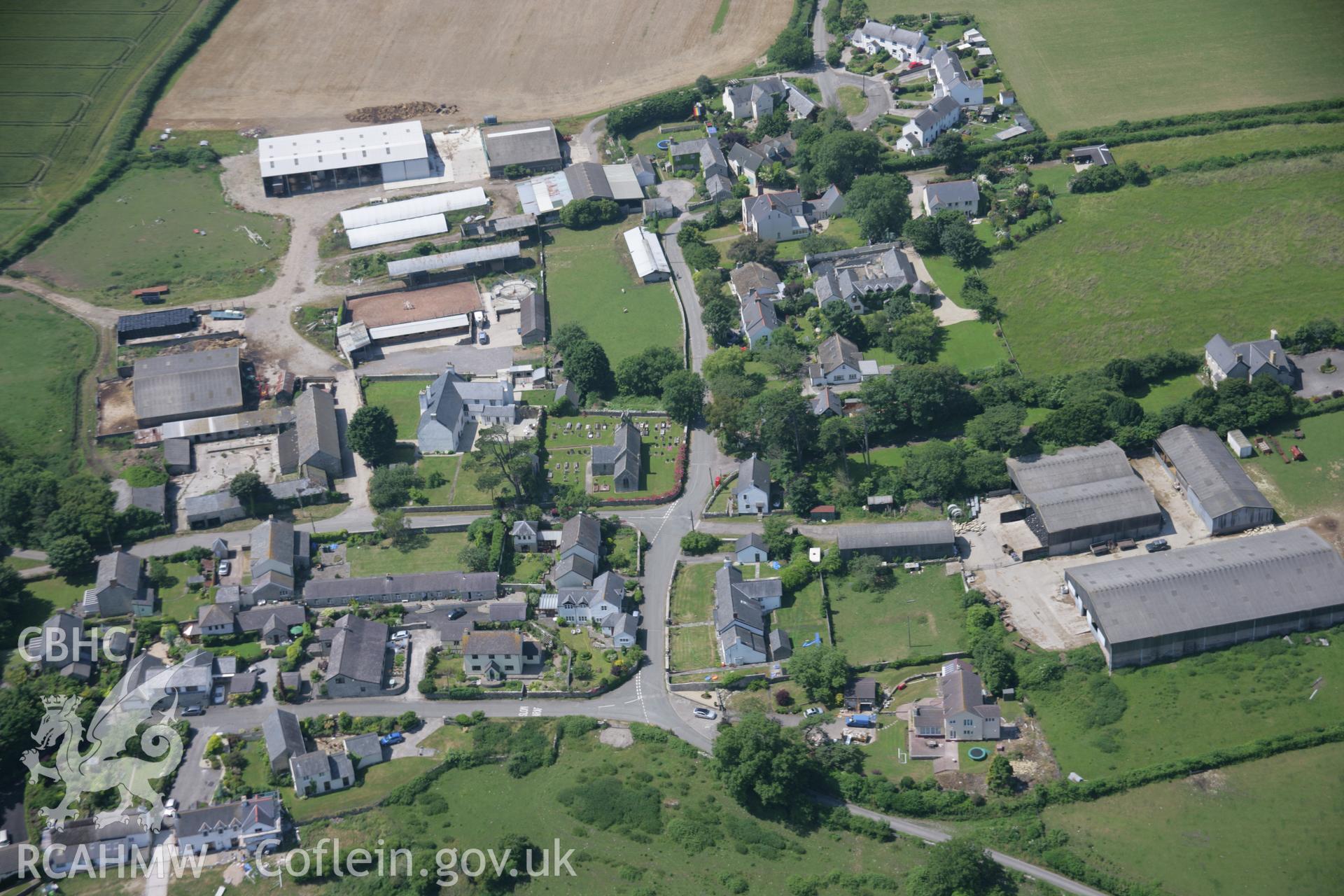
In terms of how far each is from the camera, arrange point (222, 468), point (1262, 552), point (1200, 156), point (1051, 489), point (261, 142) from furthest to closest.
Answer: point (261, 142) < point (1200, 156) < point (222, 468) < point (1051, 489) < point (1262, 552)

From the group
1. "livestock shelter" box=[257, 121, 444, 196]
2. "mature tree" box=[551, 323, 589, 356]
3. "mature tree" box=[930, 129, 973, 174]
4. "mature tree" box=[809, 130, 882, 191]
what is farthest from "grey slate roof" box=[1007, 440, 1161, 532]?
"livestock shelter" box=[257, 121, 444, 196]

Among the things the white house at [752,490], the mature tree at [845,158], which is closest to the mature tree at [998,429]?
the white house at [752,490]

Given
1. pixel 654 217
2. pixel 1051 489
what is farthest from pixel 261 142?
pixel 1051 489

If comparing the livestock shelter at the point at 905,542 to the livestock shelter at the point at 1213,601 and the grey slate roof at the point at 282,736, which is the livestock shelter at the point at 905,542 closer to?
the livestock shelter at the point at 1213,601

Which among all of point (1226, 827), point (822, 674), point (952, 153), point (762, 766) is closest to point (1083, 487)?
point (822, 674)

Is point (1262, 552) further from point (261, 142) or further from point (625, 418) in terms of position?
point (261, 142)

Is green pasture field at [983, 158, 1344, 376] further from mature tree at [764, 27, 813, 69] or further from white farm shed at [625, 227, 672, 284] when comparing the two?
mature tree at [764, 27, 813, 69]
